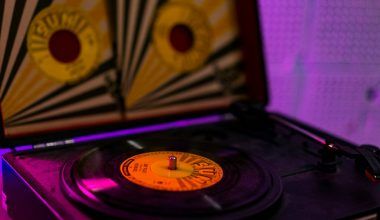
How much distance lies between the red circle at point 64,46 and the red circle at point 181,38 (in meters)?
0.27

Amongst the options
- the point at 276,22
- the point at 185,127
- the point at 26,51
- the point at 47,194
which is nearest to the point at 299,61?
the point at 276,22

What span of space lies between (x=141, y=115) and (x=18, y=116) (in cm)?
30

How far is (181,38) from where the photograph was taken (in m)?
1.23

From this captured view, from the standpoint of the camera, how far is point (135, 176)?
0.82 m

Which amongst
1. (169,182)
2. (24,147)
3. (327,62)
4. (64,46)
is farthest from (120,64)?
(327,62)

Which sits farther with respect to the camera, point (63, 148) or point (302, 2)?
point (302, 2)

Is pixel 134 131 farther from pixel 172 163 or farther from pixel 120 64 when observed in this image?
pixel 172 163

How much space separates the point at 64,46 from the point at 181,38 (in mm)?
324

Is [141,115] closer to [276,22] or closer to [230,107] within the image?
[230,107]

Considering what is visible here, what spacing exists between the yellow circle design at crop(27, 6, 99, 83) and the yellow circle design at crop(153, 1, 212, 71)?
183 mm

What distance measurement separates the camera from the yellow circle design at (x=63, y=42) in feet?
3.33

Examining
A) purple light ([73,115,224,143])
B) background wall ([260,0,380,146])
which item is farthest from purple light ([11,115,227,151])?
background wall ([260,0,380,146])

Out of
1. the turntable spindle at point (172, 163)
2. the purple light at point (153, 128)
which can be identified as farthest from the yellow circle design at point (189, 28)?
the turntable spindle at point (172, 163)

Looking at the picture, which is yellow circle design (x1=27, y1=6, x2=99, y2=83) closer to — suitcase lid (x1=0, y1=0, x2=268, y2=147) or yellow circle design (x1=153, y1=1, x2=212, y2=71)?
suitcase lid (x1=0, y1=0, x2=268, y2=147)
